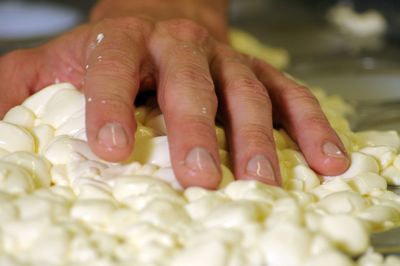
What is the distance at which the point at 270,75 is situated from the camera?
33.2 inches

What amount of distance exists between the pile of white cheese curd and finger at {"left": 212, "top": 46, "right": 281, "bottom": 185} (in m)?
0.02

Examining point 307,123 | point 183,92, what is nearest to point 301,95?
point 307,123

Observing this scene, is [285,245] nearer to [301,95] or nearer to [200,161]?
[200,161]

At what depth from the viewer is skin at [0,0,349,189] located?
0.63 metres

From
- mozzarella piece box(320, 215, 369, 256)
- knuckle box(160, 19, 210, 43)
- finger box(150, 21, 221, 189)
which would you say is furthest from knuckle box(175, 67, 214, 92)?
mozzarella piece box(320, 215, 369, 256)

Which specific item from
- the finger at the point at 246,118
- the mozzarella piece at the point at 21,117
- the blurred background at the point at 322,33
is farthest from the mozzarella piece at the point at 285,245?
the blurred background at the point at 322,33

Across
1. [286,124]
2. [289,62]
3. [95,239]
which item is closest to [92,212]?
[95,239]

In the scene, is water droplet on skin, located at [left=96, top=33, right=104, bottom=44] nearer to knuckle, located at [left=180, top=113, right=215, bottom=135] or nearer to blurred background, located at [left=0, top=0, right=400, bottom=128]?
knuckle, located at [left=180, top=113, right=215, bottom=135]

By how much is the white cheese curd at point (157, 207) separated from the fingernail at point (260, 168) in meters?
0.02

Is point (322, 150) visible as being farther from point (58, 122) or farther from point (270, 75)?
point (58, 122)

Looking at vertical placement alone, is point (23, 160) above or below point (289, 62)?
above

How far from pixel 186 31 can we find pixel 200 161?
28 centimetres

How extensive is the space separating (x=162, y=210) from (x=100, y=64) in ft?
0.77

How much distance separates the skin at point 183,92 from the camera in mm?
632
